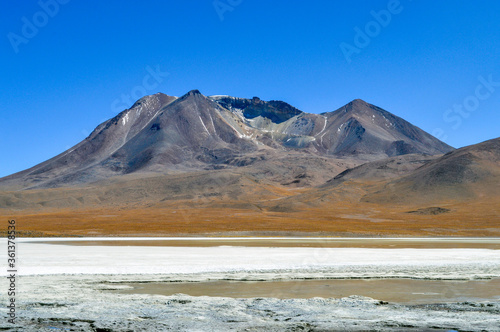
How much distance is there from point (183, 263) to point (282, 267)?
511 centimetres

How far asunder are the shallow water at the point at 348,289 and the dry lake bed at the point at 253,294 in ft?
0.12

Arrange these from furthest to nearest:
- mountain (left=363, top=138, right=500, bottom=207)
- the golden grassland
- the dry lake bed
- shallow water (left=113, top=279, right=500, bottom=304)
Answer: mountain (left=363, top=138, right=500, bottom=207), the golden grassland, shallow water (left=113, top=279, right=500, bottom=304), the dry lake bed

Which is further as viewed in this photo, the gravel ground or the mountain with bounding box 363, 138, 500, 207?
the mountain with bounding box 363, 138, 500, 207

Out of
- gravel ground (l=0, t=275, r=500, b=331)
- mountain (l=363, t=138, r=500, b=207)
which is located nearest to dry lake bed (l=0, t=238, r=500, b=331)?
gravel ground (l=0, t=275, r=500, b=331)

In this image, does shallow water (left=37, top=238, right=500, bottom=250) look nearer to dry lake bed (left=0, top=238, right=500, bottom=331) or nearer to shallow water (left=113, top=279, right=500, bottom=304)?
dry lake bed (left=0, top=238, right=500, bottom=331)

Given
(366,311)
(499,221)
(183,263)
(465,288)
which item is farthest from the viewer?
(499,221)

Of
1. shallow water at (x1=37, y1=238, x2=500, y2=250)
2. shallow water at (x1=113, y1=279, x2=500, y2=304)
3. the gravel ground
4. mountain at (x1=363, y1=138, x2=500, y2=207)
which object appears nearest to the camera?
the gravel ground

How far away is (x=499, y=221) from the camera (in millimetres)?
84500

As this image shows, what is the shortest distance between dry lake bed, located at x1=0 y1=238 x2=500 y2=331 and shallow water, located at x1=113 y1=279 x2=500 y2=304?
0.12 feet

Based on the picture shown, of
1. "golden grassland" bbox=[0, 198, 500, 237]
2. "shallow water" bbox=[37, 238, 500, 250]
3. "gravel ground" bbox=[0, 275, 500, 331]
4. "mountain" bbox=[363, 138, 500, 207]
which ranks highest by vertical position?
"mountain" bbox=[363, 138, 500, 207]

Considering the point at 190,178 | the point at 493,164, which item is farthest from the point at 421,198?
the point at 190,178

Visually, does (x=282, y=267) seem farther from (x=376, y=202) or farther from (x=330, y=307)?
(x=376, y=202)

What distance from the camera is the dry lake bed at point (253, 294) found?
11914 mm

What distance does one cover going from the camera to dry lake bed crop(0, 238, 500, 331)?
39.1ft
